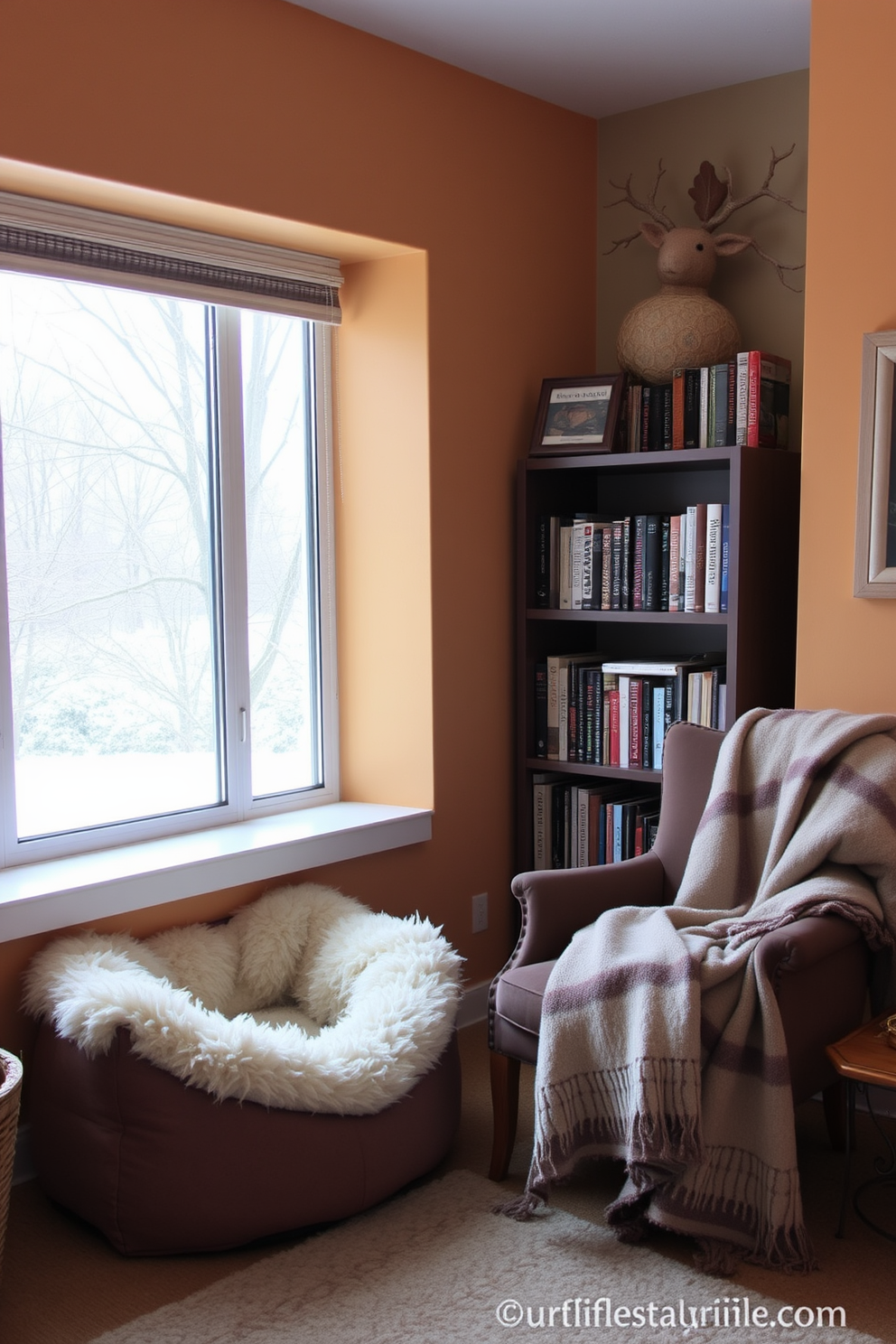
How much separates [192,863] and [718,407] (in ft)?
5.88

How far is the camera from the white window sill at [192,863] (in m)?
2.64

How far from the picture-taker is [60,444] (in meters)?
2.90

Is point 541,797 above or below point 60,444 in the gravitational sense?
below

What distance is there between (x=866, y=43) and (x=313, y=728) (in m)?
2.19

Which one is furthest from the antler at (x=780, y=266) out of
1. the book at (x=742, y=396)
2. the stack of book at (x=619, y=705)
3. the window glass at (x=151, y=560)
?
the window glass at (x=151, y=560)

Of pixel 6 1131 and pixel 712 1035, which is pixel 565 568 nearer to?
pixel 712 1035

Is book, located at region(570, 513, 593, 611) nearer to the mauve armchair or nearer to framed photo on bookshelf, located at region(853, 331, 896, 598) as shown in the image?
the mauve armchair

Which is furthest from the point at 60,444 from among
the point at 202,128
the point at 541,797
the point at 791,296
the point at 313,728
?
the point at 791,296

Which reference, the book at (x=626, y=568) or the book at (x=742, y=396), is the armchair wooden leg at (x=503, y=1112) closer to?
the book at (x=626, y=568)

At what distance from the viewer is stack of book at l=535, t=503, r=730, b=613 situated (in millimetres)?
3271

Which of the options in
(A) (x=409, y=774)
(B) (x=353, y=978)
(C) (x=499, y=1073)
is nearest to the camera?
(C) (x=499, y=1073)

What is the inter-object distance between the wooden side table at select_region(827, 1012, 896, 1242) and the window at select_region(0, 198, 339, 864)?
166 centimetres

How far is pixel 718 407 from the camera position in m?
3.34

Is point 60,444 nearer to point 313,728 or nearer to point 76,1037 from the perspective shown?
point 313,728
